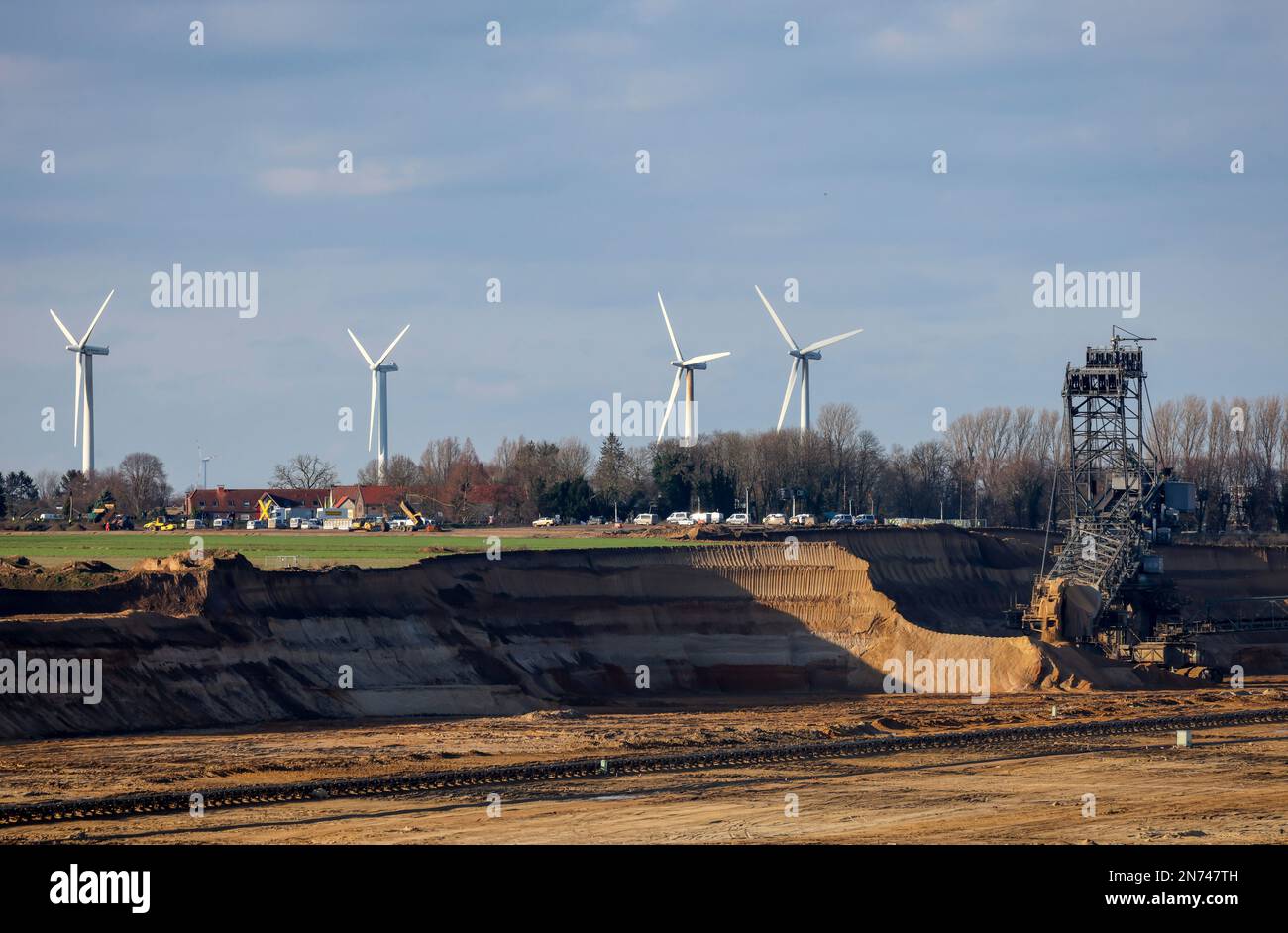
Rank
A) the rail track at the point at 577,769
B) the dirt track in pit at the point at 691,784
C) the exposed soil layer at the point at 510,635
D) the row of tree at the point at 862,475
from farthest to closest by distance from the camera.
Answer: the row of tree at the point at 862,475, the exposed soil layer at the point at 510,635, the rail track at the point at 577,769, the dirt track in pit at the point at 691,784

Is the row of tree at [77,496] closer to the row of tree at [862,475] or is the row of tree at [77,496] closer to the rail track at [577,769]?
the row of tree at [862,475]

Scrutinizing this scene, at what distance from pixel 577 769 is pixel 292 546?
54663 mm

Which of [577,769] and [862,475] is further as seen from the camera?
[862,475]

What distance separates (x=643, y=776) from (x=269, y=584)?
1021 inches

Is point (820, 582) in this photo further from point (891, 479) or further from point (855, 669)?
point (891, 479)

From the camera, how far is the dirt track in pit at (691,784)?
34.4m

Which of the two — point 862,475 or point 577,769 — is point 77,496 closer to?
point 862,475

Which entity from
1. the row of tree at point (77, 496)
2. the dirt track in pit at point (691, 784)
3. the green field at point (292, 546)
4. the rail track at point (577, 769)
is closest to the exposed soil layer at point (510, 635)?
the dirt track in pit at point (691, 784)

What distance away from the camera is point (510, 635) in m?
71.0

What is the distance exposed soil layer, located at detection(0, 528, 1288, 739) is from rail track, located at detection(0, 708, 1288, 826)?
13778 mm

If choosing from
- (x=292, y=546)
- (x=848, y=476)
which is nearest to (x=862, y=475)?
(x=848, y=476)

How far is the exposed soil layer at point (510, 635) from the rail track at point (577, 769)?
1378 centimetres

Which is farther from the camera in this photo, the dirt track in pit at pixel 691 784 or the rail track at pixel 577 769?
the rail track at pixel 577 769
